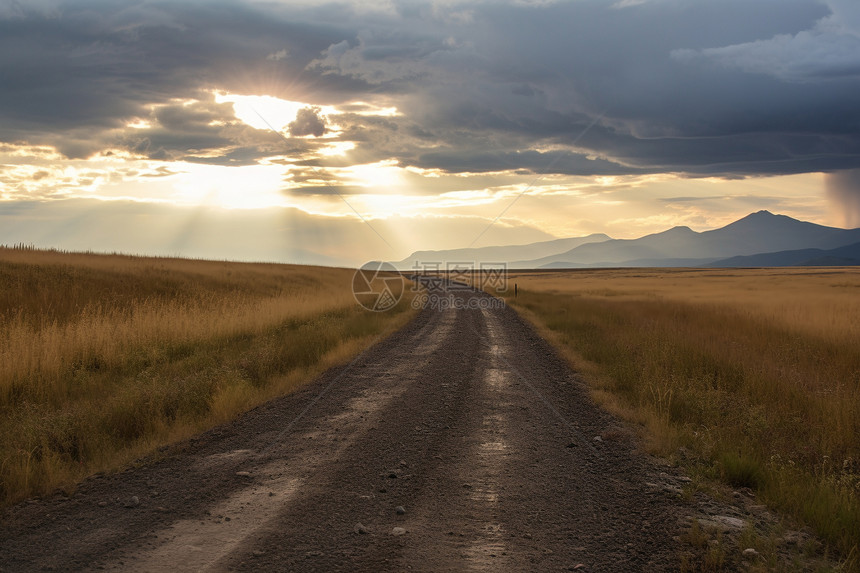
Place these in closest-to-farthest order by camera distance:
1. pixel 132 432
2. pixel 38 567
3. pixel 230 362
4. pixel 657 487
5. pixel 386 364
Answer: pixel 38 567
pixel 657 487
pixel 132 432
pixel 230 362
pixel 386 364

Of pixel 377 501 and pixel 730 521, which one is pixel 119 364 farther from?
pixel 730 521

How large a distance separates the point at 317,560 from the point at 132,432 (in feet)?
17.5

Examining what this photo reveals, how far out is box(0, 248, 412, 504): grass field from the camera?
A: 7.43m

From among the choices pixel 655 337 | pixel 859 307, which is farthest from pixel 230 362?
pixel 859 307

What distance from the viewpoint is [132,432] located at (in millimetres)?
8367

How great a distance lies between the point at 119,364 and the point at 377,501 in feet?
33.8

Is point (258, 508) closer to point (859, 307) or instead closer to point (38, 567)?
point (38, 567)

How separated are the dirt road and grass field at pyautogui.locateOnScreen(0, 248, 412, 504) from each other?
82 centimetres
